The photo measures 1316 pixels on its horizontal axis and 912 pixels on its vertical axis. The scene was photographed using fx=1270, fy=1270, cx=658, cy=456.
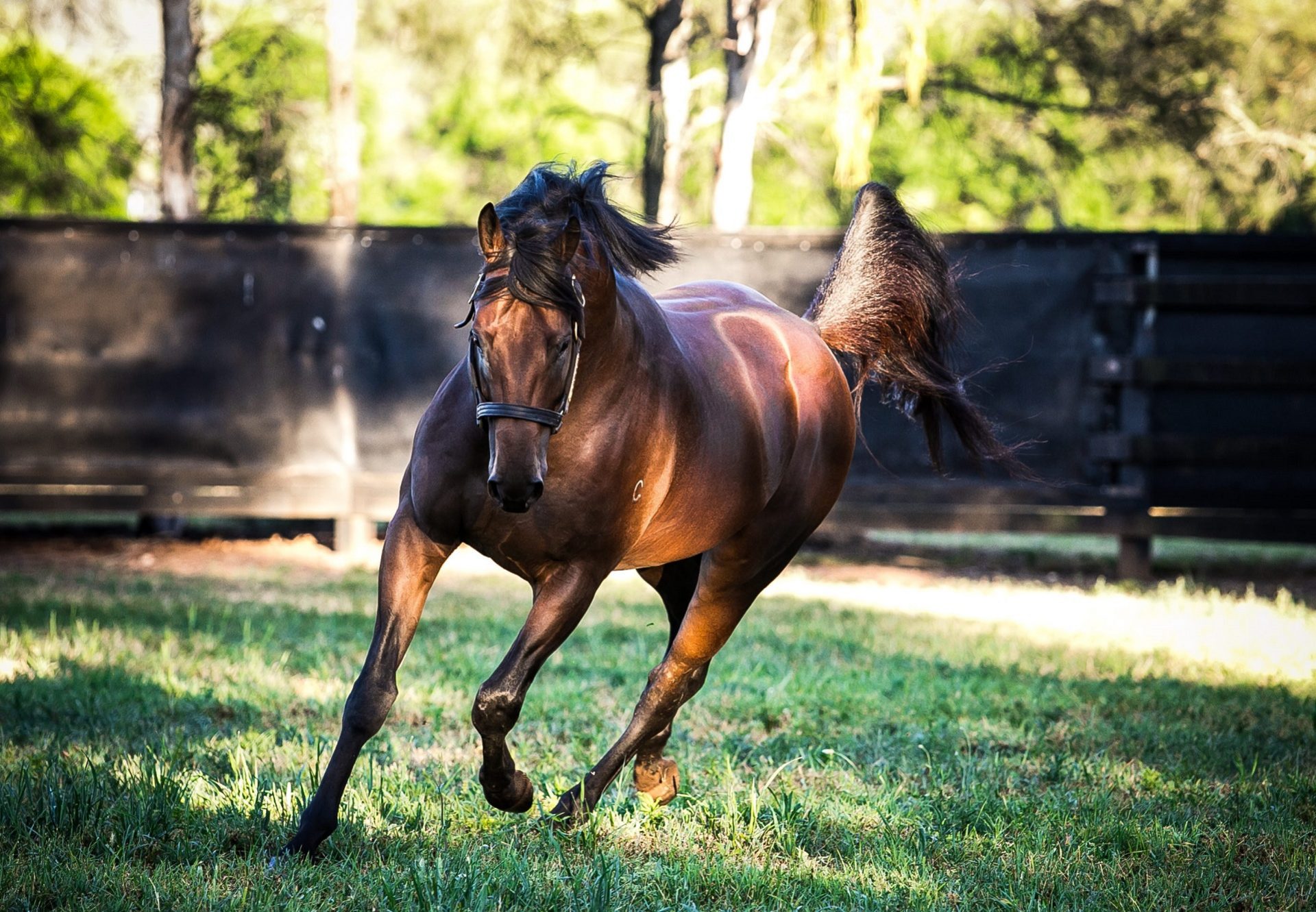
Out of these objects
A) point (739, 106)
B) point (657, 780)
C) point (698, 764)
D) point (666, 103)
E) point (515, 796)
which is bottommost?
point (698, 764)

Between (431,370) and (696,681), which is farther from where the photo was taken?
(431,370)

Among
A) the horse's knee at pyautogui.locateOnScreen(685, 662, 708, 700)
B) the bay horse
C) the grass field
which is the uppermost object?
the bay horse

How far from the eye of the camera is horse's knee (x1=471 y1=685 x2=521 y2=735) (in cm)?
344

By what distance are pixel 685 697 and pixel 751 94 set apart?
8.82 m

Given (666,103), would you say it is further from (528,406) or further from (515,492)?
(515,492)

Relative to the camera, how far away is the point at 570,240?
3291mm

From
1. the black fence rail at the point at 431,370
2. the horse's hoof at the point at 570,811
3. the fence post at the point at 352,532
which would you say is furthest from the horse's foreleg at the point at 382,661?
the fence post at the point at 352,532

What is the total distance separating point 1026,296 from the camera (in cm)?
1009

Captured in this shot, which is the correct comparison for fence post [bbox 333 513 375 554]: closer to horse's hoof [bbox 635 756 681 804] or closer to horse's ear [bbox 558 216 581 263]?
horse's hoof [bbox 635 756 681 804]

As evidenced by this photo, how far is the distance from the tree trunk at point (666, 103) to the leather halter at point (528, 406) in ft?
35.2

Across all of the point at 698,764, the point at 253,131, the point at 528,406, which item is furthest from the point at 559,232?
the point at 253,131

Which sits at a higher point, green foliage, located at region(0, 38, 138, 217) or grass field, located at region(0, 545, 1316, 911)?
green foliage, located at region(0, 38, 138, 217)

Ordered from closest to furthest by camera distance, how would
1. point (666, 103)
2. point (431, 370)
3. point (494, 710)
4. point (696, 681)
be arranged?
point (494, 710) < point (696, 681) < point (431, 370) < point (666, 103)

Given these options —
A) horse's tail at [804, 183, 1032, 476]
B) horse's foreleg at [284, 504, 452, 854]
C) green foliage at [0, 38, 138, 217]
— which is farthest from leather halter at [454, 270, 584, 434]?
green foliage at [0, 38, 138, 217]
